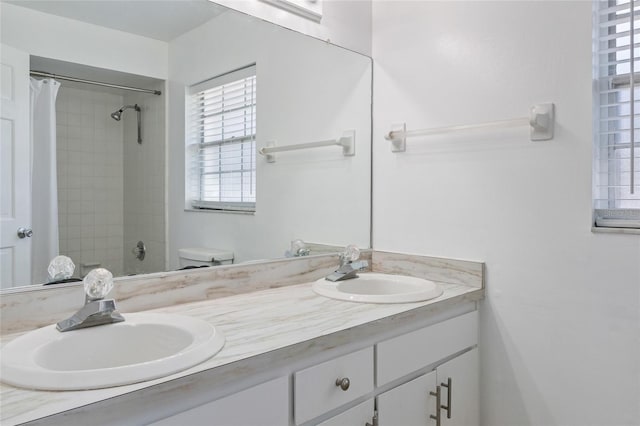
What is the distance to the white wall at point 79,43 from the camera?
1.06 metres

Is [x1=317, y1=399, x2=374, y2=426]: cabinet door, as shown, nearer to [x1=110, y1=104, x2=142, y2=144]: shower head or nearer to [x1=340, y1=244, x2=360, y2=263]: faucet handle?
[x1=340, y1=244, x2=360, y2=263]: faucet handle

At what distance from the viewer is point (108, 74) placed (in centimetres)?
121

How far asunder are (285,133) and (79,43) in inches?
28.9

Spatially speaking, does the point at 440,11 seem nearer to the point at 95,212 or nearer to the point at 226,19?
the point at 226,19

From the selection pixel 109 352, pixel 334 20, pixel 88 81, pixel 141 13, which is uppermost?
pixel 334 20

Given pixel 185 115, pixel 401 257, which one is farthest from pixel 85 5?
pixel 401 257

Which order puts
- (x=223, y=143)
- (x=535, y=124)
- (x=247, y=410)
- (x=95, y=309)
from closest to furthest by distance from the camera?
(x=247, y=410)
(x=95, y=309)
(x=535, y=124)
(x=223, y=143)

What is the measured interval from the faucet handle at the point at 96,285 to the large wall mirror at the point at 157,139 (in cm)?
16

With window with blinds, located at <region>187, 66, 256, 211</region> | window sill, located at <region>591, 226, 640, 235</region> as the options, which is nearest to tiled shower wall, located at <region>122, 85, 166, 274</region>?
window with blinds, located at <region>187, 66, 256, 211</region>

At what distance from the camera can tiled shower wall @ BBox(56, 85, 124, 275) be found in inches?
45.1

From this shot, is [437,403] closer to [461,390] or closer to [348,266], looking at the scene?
[461,390]

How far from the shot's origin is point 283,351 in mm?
938

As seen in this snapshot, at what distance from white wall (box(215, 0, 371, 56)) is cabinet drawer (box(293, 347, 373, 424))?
1.17 m

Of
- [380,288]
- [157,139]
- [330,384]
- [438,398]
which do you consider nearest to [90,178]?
[157,139]
